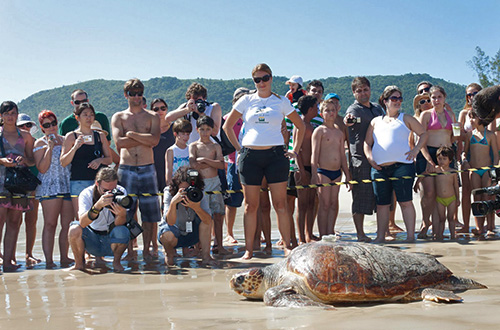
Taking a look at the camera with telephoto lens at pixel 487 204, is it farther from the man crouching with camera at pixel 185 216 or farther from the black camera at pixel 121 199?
the black camera at pixel 121 199

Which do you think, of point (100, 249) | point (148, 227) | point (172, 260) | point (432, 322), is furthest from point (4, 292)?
point (432, 322)

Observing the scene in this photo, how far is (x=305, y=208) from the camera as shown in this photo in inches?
275

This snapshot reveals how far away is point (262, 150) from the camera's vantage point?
596cm

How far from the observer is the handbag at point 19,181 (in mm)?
6332

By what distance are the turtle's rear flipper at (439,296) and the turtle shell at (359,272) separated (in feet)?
0.25

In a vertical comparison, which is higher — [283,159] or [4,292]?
[283,159]

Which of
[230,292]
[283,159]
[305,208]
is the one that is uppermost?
[283,159]

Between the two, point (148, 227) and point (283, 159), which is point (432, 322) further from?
point (148, 227)

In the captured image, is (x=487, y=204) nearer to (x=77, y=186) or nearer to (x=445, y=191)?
(x=445, y=191)

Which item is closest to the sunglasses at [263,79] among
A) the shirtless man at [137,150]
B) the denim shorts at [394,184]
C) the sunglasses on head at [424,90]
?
the shirtless man at [137,150]

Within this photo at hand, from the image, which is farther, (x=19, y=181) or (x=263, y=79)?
(x=19, y=181)

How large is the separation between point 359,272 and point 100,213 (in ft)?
9.75

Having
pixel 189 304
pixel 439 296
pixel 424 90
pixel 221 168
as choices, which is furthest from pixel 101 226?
pixel 424 90

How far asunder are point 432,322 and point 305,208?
12.8 feet
